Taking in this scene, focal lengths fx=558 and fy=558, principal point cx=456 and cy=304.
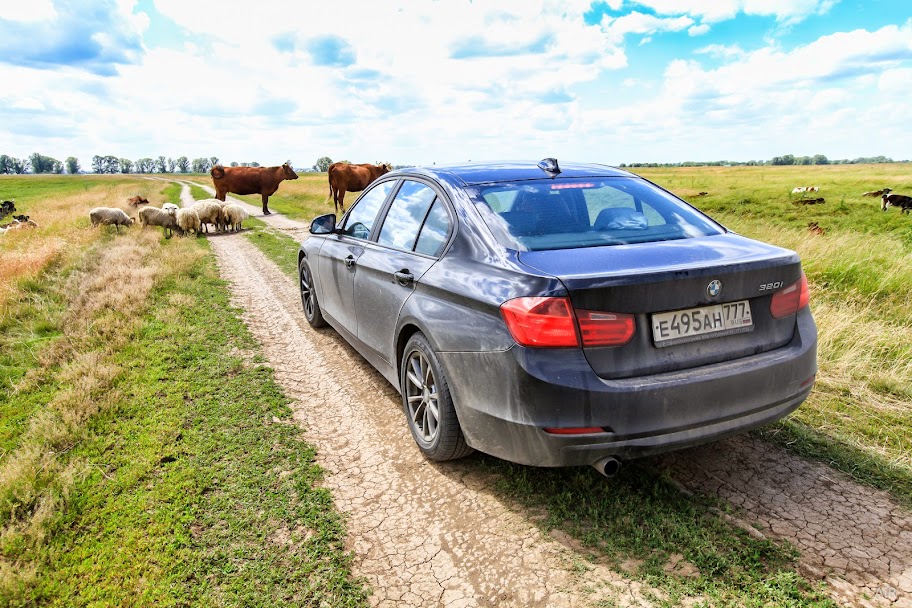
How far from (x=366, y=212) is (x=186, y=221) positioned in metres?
13.0

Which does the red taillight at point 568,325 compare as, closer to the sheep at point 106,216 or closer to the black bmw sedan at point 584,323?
the black bmw sedan at point 584,323

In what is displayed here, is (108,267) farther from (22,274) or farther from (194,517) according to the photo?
(194,517)

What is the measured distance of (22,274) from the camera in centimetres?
932

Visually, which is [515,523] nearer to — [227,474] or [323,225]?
[227,474]

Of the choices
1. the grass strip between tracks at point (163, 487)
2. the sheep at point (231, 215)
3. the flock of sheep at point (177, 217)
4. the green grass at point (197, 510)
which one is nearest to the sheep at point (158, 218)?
the flock of sheep at point (177, 217)

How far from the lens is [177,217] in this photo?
52.1 feet

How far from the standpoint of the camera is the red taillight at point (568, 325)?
2488 millimetres

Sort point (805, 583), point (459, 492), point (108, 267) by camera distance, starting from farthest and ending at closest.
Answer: point (108, 267) < point (459, 492) < point (805, 583)

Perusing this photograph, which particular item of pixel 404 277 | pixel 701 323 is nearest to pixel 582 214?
pixel 701 323

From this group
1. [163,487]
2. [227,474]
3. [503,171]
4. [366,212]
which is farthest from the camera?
[366,212]

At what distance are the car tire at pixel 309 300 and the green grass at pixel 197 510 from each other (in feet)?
4.92

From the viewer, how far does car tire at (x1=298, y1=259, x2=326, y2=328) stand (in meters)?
6.34

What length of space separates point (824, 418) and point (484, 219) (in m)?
2.80

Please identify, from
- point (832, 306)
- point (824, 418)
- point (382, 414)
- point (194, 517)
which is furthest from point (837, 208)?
point (194, 517)
